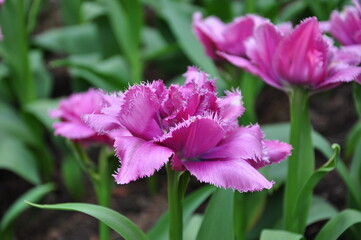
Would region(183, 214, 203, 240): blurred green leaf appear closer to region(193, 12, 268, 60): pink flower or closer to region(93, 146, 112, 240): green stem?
region(93, 146, 112, 240): green stem

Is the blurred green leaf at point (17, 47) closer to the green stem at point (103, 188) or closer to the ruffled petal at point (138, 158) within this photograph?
the green stem at point (103, 188)

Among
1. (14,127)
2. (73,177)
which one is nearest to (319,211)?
(73,177)

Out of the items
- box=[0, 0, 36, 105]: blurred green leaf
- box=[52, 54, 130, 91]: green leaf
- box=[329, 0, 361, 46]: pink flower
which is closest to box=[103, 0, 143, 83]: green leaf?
box=[52, 54, 130, 91]: green leaf

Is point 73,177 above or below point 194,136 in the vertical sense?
below

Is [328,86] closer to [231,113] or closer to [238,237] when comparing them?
[231,113]

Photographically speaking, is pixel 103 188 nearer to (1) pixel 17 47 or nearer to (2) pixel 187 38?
(2) pixel 187 38

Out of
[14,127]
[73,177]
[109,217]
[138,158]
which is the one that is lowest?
[73,177]
